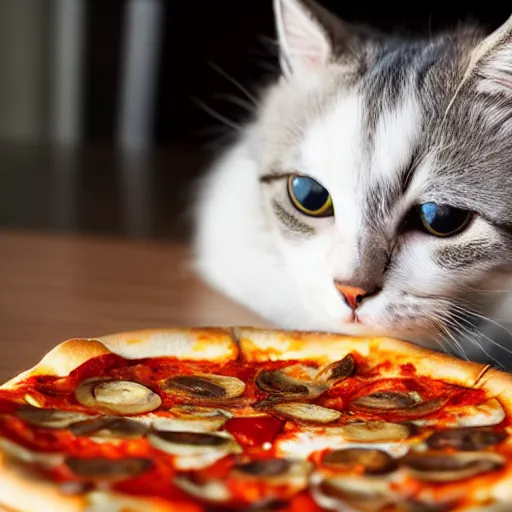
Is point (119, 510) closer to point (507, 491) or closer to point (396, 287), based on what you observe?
point (507, 491)

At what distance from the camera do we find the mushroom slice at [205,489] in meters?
0.66

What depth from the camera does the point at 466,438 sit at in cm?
77

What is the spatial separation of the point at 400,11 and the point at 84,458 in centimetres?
312

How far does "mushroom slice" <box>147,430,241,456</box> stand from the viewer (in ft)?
2.42

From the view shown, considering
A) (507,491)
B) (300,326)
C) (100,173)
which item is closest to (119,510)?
(507,491)

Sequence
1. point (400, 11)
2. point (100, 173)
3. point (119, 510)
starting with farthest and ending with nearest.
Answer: point (400, 11) < point (100, 173) < point (119, 510)

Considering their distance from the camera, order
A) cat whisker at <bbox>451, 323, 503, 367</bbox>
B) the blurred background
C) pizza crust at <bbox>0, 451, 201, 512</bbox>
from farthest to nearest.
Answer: the blurred background → cat whisker at <bbox>451, 323, 503, 367</bbox> → pizza crust at <bbox>0, 451, 201, 512</bbox>

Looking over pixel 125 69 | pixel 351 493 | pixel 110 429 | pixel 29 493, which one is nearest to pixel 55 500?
pixel 29 493

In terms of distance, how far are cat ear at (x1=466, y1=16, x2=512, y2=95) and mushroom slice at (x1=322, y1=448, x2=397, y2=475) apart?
0.55 meters

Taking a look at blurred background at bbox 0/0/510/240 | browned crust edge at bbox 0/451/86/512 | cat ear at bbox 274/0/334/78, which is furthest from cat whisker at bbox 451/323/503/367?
blurred background at bbox 0/0/510/240

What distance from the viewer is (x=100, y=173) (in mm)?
2949

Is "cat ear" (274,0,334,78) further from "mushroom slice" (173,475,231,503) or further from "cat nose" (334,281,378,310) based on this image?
"mushroom slice" (173,475,231,503)

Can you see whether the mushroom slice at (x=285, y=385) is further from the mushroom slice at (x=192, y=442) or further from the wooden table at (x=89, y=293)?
the wooden table at (x=89, y=293)

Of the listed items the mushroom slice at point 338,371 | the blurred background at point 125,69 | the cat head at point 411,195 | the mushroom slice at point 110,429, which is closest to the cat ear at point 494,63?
the cat head at point 411,195
